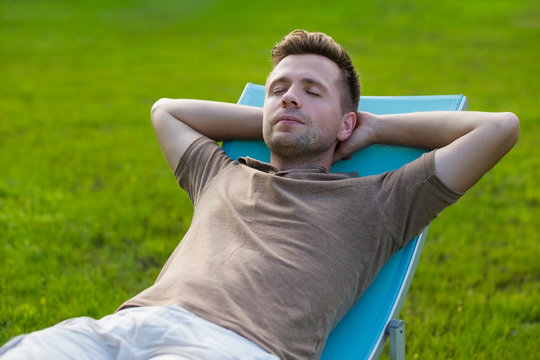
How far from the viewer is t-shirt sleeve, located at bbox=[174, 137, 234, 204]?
3.24 m

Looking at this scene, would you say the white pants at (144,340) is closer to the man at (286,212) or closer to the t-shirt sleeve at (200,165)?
the man at (286,212)

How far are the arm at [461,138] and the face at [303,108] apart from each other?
1.09 ft

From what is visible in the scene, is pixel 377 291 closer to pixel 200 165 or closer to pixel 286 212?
pixel 286 212

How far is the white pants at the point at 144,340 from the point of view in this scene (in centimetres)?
228

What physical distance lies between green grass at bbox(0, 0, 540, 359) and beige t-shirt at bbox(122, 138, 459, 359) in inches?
50.4

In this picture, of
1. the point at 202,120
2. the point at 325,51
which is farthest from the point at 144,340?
the point at 325,51

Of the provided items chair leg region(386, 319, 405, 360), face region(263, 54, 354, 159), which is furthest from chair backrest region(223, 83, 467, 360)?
face region(263, 54, 354, 159)

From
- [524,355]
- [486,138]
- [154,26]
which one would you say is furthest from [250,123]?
[154,26]

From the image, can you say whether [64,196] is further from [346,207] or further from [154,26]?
[154,26]

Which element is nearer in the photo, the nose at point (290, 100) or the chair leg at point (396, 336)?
the chair leg at point (396, 336)

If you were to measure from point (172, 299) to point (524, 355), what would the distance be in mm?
2207

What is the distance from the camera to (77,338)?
2.34 meters

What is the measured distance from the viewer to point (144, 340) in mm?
2354

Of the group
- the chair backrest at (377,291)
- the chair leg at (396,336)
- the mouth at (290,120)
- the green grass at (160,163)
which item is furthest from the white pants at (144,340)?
the green grass at (160,163)
